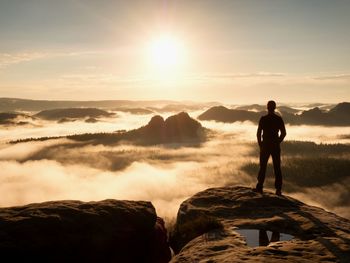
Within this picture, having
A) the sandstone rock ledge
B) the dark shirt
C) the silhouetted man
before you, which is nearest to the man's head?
the silhouetted man

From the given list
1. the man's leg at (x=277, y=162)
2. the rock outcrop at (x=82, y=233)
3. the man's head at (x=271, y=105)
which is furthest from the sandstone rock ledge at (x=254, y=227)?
the man's head at (x=271, y=105)

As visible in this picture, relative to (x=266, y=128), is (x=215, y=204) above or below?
below

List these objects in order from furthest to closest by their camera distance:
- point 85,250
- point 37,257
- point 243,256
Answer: point 85,250 < point 37,257 < point 243,256

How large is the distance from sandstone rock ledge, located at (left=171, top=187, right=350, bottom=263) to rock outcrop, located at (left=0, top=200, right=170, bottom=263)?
127 cm

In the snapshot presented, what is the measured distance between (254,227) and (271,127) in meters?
5.29

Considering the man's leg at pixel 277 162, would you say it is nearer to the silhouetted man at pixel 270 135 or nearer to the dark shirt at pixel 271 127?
the silhouetted man at pixel 270 135

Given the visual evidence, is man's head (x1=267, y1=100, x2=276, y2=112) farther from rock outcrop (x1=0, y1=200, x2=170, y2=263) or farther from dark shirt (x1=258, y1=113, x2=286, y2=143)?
rock outcrop (x1=0, y1=200, x2=170, y2=263)

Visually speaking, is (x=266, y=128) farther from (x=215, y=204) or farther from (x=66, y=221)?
(x=66, y=221)

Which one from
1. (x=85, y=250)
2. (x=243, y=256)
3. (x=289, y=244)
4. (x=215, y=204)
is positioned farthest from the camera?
(x=215, y=204)

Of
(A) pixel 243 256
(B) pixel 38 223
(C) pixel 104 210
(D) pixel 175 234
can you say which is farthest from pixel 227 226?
(B) pixel 38 223

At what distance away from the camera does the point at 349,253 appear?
32.7 ft

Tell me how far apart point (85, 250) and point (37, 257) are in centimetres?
150

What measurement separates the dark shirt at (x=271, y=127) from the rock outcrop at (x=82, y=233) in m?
5.99

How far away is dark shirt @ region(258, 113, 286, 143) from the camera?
1659 cm
